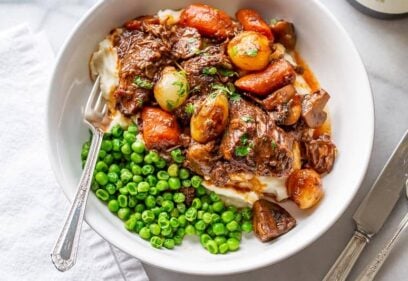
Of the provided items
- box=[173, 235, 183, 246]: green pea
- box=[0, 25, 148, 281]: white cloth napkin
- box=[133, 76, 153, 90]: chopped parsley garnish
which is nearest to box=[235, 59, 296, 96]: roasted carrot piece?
box=[133, 76, 153, 90]: chopped parsley garnish

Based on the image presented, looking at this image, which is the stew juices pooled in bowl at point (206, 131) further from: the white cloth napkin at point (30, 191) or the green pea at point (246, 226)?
the white cloth napkin at point (30, 191)

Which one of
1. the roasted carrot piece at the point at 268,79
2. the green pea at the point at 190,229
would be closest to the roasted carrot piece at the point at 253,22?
the roasted carrot piece at the point at 268,79

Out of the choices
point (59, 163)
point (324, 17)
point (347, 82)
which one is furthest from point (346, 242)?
point (59, 163)

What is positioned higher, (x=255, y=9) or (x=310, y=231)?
(x=255, y=9)

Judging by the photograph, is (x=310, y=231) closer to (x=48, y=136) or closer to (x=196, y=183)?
(x=196, y=183)

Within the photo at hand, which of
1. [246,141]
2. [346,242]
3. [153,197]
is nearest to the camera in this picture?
[246,141]

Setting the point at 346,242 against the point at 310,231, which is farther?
the point at 346,242

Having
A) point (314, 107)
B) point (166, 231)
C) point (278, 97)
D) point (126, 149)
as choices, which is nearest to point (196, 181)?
point (166, 231)
